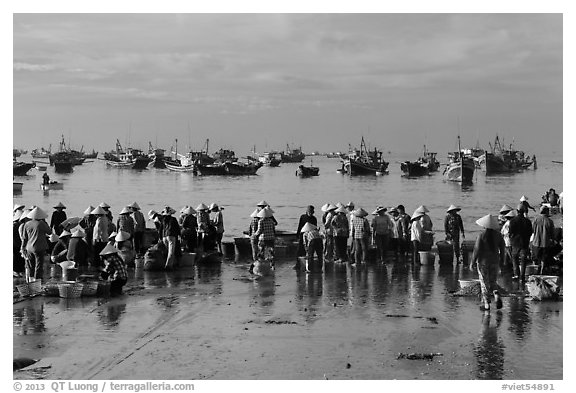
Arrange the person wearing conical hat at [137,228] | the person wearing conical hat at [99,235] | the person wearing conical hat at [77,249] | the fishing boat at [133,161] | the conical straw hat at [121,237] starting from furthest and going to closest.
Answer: the fishing boat at [133,161]
the person wearing conical hat at [137,228]
the person wearing conical hat at [99,235]
the conical straw hat at [121,237]
the person wearing conical hat at [77,249]

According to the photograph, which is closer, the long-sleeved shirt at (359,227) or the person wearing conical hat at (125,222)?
the long-sleeved shirt at (359,227)

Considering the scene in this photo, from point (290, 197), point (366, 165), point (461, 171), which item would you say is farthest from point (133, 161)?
point (290, 197)

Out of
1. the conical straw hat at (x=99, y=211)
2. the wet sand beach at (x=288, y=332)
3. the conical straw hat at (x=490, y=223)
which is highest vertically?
the conical straw hat at (x=99, y=211)

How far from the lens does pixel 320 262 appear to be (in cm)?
1494

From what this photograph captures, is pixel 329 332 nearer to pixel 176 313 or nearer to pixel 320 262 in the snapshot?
pixel 176 313

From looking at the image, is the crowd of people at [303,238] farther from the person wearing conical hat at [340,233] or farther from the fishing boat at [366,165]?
the fishing boat at [366,165]

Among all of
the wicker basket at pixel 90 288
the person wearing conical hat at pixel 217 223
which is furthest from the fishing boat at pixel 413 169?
the wicker basket at pixel 90 288

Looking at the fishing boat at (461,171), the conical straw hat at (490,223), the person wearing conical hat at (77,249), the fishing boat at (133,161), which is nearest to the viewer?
the conical straw hat at (490,223)

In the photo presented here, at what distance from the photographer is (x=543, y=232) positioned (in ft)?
42.6

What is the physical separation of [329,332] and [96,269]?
645cm

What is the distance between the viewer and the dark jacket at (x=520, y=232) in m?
13.3

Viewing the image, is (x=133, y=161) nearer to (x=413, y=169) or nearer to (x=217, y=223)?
(x=413, y=169)

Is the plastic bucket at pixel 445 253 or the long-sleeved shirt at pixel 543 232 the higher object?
the long-sleeved shirt at pixel 543 232

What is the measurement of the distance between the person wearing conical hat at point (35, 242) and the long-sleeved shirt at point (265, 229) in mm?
4056
